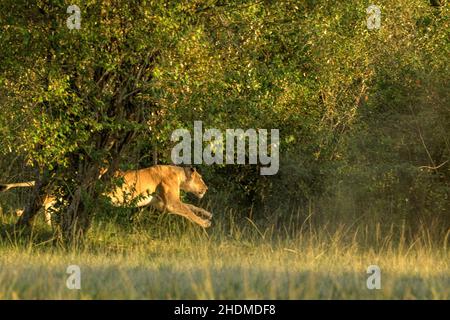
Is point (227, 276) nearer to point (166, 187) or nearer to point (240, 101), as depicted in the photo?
point (240, 101)

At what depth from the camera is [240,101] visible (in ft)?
46.9

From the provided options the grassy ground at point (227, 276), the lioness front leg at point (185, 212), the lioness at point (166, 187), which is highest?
the lioness at point (166, 187)

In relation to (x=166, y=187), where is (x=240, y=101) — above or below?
above

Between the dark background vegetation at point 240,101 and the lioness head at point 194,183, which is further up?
the dark background vegetation at point 240,101

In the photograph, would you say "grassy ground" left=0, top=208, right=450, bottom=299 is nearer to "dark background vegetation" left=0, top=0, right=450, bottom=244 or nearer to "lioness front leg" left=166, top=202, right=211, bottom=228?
"dark background vegetation" left=0, top=0, right=450, bottom=244

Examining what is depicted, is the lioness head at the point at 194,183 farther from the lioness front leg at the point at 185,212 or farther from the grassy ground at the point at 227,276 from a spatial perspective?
the grassy ground at the point at 227,276

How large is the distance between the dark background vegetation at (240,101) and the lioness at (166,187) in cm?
28

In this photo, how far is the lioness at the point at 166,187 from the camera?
1609 cm

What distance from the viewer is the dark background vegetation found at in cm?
1314

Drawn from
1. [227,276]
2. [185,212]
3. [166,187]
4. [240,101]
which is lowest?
[227,276]

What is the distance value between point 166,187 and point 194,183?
2.35 feet

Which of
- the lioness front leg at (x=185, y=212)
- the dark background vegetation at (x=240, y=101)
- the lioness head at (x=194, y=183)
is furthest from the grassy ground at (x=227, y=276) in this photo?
the lioness head at (x=194, y=183)

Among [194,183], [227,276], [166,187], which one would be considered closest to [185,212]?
[166,187]

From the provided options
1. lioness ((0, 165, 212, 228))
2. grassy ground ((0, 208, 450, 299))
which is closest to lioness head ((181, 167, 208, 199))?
lioness ((0, 165, 212, 228))
